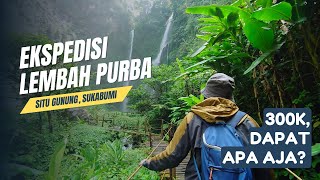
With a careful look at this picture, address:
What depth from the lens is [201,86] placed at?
235 centimetres

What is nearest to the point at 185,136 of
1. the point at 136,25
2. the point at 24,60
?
the point at 24,60

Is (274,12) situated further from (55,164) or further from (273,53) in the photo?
(55,164)

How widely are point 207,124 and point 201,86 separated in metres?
1.46

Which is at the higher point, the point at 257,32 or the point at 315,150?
the point at 257,32

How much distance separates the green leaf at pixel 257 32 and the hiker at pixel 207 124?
46 centimetres

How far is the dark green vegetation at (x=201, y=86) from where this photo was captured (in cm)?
138

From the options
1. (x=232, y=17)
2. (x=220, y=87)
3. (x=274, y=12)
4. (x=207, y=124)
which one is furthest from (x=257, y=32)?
(x=207, y=124)

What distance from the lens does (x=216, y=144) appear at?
0.88 meters

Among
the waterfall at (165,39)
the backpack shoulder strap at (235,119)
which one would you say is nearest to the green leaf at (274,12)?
the backpack shoulder strap at (235,119)

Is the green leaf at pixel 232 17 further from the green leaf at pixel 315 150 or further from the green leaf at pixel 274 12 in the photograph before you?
the green leaf at pixel 315 150

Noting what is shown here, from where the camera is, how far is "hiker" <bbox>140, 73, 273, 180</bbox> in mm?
904

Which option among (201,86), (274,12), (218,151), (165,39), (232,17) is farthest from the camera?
(165,39)

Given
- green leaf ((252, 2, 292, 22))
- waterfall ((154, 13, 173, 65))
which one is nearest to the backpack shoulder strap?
green leaf ((252, 2, 292, 22))

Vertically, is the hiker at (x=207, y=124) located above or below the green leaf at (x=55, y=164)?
above
